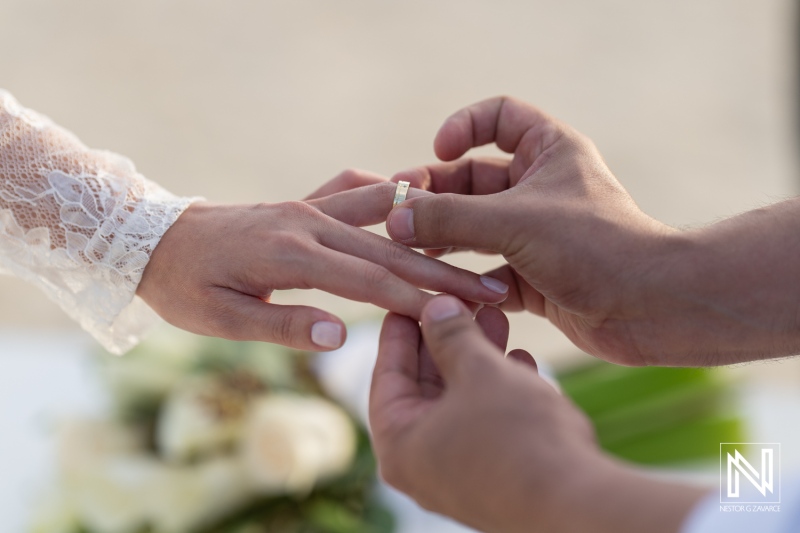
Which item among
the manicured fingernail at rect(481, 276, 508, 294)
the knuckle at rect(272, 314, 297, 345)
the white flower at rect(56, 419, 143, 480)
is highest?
the knuckle at rect(272, 314, 297, 345)

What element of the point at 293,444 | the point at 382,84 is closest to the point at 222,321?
the point at 293,444

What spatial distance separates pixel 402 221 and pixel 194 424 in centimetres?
48

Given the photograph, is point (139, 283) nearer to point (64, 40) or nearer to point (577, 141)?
point (577, 141)

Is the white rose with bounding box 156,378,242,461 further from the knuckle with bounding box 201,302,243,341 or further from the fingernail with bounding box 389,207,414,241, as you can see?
the fingernail with bounding box 389,207,414,241

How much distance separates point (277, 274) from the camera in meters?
1.14

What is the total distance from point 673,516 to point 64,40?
13.1 feet

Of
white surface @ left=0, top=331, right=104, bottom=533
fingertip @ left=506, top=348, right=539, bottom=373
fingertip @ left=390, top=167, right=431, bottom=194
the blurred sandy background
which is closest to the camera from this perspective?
fingertip @ left=506, top=348, right=539, bottom=373

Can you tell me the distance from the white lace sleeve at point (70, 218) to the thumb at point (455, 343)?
0.53 meters

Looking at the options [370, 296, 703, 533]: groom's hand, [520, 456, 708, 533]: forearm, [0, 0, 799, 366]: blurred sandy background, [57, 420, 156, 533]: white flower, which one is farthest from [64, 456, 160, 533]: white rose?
[0, 0, 799, 366]: blurred sandy background

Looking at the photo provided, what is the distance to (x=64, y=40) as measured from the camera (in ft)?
12.7

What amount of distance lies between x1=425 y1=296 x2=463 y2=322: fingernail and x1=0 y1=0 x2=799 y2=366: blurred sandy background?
8.27 feet

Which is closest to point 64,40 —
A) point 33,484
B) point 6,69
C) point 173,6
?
point 6,69

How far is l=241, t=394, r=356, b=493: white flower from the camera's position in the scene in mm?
1195

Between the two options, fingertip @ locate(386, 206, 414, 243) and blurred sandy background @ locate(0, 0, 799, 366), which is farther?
blurred sandy background @ locate(0, 0, 799, 366)
